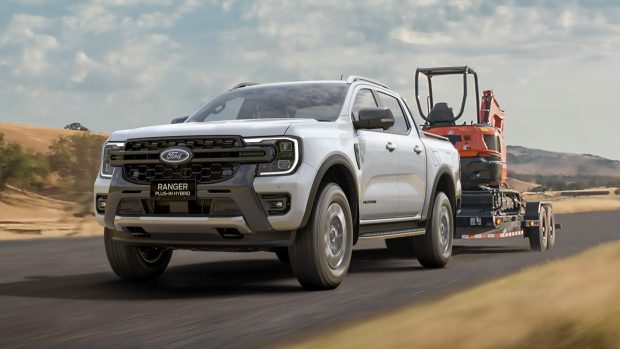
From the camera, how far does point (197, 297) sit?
28.5 feet

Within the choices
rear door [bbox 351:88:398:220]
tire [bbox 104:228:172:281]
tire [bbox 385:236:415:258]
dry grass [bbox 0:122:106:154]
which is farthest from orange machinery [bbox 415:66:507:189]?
dry grass [bbox 0:122:106:154]

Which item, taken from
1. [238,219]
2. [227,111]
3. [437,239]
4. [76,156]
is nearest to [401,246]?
[437,239]

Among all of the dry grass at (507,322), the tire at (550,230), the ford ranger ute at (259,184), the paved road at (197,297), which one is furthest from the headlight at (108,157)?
the tire at (550,230)

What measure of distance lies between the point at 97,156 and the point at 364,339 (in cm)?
5836

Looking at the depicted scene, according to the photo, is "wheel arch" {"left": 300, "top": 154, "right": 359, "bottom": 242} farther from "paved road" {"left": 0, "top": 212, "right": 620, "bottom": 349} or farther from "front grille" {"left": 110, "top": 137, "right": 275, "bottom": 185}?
"paved road" {"left": 0, "top": 212, "right": 620, "bottom": 349}

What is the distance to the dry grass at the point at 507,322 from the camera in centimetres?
541

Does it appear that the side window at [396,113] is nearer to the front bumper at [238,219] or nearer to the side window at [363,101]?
the side window at [363,101]

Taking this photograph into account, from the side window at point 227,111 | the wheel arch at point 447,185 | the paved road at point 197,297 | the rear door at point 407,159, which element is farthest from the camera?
the wheel arch at point 447,185

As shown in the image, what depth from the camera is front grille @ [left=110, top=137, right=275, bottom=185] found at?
27.7 ft

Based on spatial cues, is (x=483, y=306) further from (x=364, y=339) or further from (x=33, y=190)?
(x=33, y=190)

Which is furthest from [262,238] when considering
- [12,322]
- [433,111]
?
[433,111]

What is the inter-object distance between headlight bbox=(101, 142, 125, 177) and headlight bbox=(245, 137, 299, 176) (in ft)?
4.40

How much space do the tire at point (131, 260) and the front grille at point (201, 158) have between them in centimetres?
105

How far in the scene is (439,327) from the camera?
5918 millimetres
